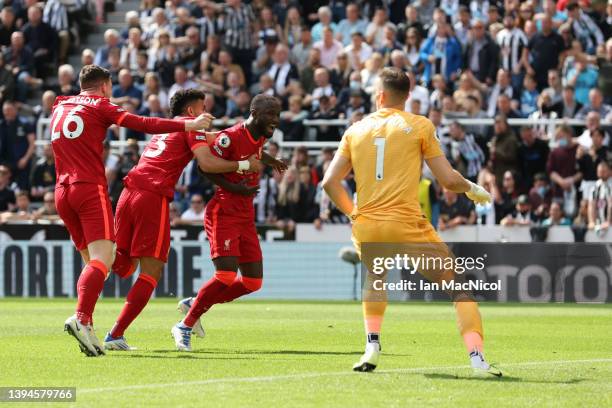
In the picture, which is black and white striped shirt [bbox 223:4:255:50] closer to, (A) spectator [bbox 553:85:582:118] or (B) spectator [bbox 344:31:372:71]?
(B) spectator [bbox 344:31:372:71]

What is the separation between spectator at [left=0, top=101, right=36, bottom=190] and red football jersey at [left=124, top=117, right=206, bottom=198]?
15.1 metres

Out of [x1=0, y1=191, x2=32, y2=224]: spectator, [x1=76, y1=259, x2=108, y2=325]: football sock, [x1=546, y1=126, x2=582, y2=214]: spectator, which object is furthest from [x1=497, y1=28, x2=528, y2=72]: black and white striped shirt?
[x1=76, y1=259, x2=108, y2=325]: football sock

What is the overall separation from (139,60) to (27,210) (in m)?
4.44

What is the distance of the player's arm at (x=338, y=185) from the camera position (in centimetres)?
1000

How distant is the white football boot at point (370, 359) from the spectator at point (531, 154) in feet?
46.6

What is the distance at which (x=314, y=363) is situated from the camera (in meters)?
11.0

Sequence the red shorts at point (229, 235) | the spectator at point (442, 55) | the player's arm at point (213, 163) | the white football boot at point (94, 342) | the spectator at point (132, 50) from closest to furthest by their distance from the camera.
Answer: the white football boot at point (94, 342), the player's arm at point (213, 163), the red shorts at point (229, 235), the spectator at point (442, 55), the spectator at point (132, 50)

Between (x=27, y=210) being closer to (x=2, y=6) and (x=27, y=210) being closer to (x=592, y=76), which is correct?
(x=2, y=6)

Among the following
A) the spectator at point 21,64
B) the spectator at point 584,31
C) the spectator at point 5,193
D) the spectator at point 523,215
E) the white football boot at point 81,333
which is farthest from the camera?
the spectator at point 21,64

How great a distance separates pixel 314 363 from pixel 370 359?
3.60 feet

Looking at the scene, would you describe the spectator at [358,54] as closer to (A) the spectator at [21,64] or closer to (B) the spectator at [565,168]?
(B) the spectator at [565,168]

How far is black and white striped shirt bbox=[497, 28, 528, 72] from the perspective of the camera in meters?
25.2

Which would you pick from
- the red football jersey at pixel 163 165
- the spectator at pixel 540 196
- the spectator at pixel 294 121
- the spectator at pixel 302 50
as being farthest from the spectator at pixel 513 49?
the red football jersey at pixel 163 165

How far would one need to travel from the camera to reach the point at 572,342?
44.9 ft
